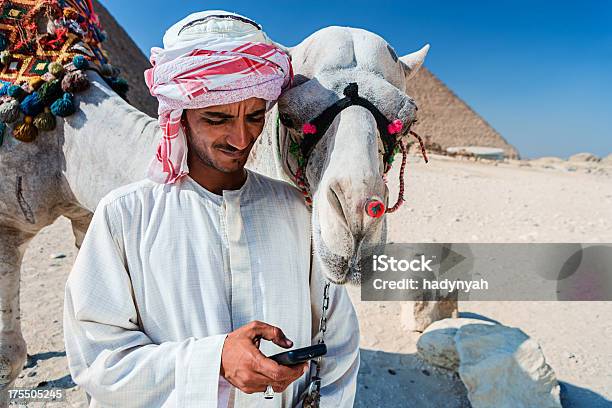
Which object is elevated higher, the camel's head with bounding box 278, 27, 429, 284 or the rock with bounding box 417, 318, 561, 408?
the camel's head with bounding box 278, 27, 429, 284

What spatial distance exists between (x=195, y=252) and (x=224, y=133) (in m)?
0.32

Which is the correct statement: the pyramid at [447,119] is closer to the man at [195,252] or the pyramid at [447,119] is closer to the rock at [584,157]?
the rock at [584,157]

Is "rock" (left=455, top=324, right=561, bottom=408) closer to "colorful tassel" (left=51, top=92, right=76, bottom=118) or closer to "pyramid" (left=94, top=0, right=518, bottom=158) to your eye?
"colorful tassel" (left=51, top=92, right=76, bottom=118)

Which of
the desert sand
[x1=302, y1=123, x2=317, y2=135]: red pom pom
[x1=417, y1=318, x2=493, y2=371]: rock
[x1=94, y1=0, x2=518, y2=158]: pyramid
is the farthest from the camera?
[x1=94, y1=0, x2=518, y2=158]: pyramid

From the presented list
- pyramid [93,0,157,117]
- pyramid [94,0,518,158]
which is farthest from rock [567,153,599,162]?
pyramid [93,0,157,117]

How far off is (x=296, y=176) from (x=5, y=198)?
176 cm

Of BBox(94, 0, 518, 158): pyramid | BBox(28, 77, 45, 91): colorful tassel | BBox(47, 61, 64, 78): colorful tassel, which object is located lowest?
BBox(28, 77, 45, 91): colorful tassel

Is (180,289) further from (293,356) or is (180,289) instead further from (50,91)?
(50,91)

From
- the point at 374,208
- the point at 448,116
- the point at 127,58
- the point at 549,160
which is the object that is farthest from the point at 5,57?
the point at 448,116

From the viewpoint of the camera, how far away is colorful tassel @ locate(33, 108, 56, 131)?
2.24m

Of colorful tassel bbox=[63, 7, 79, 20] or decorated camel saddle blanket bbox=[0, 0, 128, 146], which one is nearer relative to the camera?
decorated camel saddle blanket bbox=[0, 0, 128, 146]

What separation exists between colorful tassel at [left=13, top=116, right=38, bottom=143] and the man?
129cm

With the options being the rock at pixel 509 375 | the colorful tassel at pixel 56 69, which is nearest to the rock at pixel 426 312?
the rock at pixel 509 375

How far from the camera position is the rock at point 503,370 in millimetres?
2660
